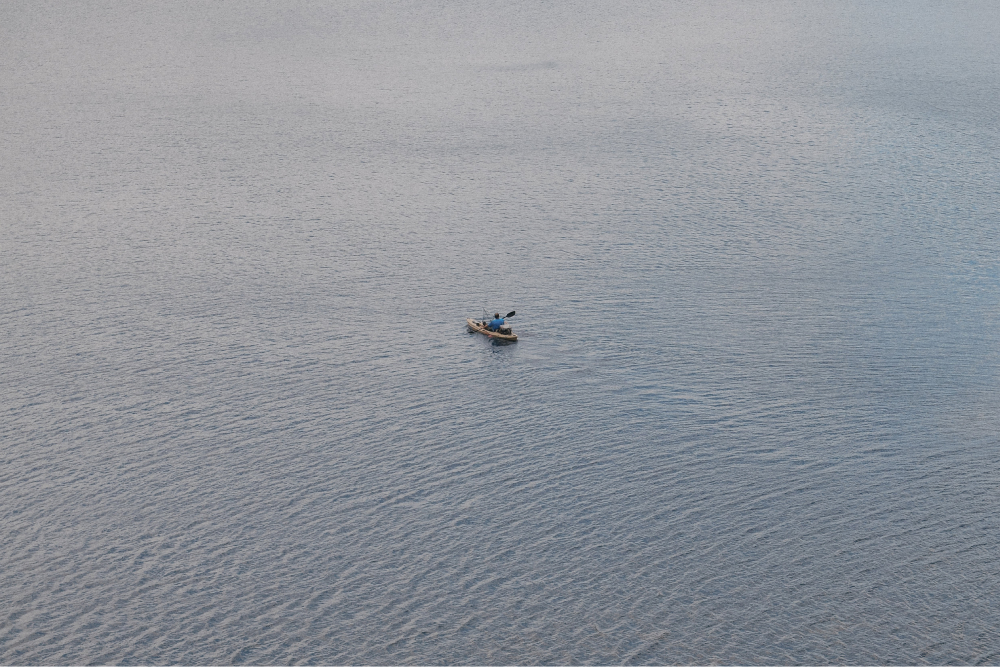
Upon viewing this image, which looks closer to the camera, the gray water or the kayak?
the gray water

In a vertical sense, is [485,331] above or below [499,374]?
above

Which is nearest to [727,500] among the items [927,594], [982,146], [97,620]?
[927,594]

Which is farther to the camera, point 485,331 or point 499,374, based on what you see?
point 485,331

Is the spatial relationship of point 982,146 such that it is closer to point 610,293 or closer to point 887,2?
point 610,293

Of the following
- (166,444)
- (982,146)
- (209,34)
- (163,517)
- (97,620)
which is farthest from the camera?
(209,34)
